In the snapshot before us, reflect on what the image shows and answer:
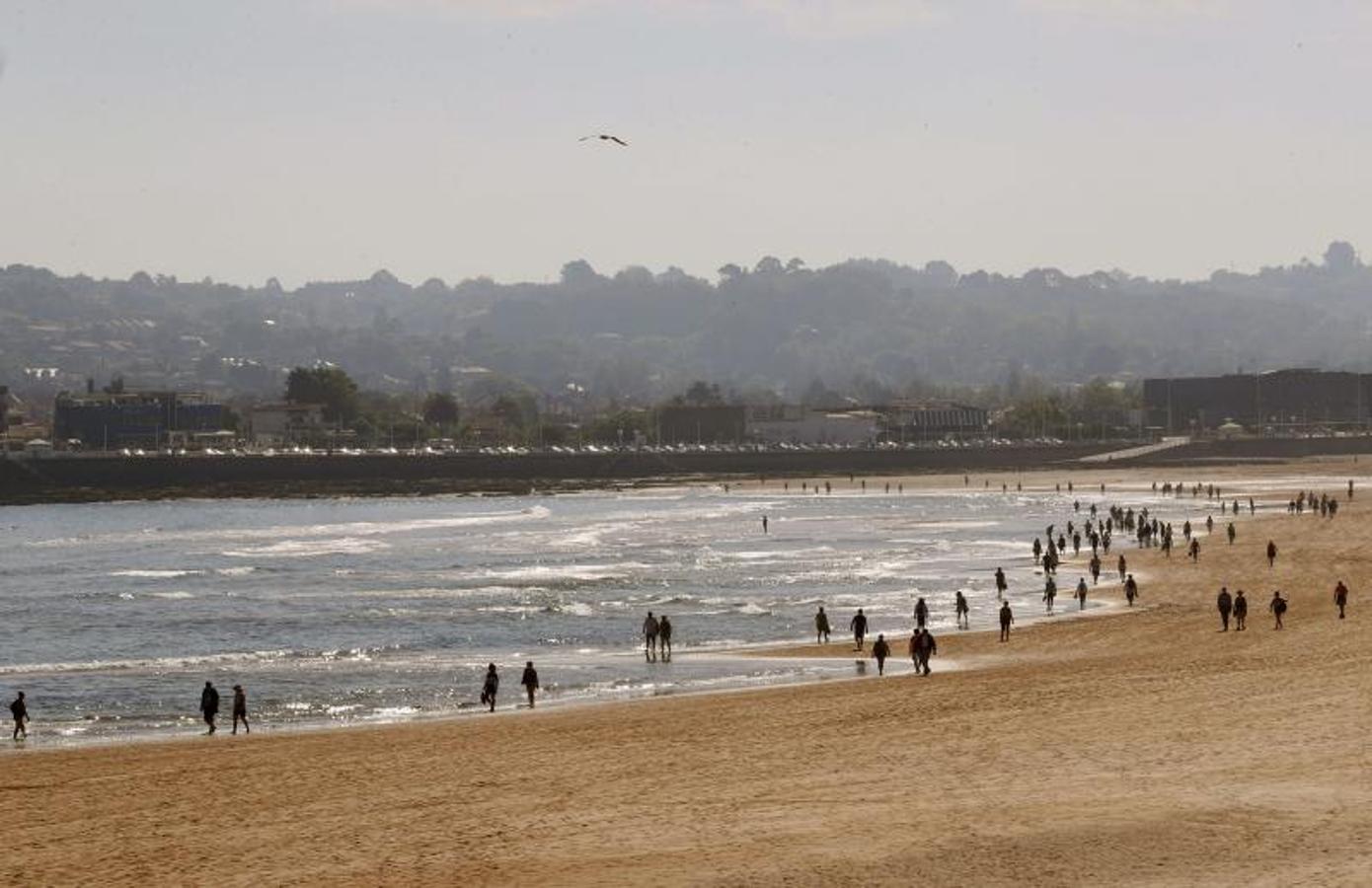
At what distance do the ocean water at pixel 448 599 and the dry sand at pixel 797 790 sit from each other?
4642mm

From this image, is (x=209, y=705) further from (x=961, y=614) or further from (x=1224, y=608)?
(x=1224, y=608)

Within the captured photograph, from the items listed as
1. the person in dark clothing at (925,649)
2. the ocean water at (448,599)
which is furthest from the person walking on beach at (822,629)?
the person in dark clothing at (925,649)

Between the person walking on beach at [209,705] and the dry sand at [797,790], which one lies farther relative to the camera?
the person walking on beach at [209,705]

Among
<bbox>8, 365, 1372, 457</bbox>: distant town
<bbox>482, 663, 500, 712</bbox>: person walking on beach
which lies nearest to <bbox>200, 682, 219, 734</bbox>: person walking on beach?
<bbox>482, 663, 500, 712</bbox>: person walking on beach

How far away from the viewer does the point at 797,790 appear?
21625 mm

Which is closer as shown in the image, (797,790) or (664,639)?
(797,790)

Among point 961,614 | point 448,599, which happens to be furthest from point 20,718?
point 448,599

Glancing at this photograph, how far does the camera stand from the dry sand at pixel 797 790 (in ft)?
59.0

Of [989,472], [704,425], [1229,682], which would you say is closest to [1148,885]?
[1229,682]

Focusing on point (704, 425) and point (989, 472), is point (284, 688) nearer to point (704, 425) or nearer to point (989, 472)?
point (989, 472)

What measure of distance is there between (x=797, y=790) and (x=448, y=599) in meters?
33.5

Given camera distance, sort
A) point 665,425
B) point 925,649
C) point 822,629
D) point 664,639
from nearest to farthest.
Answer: point 925,649
point 664,639
point 822,629
point 665,425

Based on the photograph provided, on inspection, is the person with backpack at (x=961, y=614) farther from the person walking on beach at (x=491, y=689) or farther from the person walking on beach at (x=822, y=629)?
the person walking on beach at (x=491, y=689)

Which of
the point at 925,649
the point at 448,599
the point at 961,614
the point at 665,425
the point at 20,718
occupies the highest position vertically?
the point at 665,425
